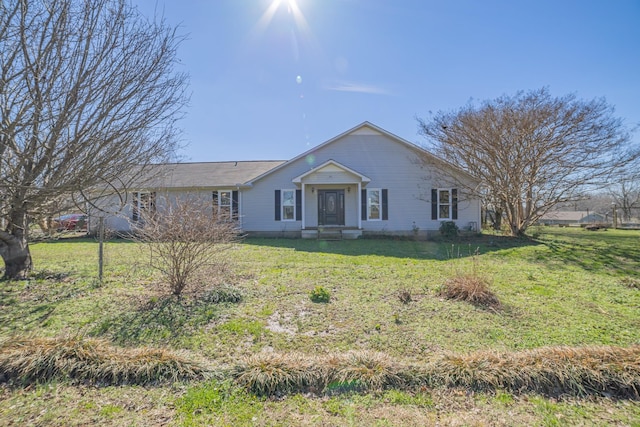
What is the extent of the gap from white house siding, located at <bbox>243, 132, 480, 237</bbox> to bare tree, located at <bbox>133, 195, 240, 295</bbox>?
34.0 ft

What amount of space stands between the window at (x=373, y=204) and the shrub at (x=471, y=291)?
388 inches

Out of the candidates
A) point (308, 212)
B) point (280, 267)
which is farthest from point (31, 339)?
point (308, 212)

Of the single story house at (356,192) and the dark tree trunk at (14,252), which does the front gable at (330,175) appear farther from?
the dark tree trunk at (14,252)

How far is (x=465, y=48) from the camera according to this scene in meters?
9.96

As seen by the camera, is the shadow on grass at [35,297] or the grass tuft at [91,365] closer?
the grass tuft at [91,365]

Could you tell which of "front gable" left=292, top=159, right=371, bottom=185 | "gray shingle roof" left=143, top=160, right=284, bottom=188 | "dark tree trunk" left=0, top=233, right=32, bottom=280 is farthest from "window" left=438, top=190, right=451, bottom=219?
"dark tree trunk" left=0, top=233, right=32, bottom=280

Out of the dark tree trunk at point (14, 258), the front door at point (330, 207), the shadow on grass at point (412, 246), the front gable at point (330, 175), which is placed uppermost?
the front gable at point (330, 175)

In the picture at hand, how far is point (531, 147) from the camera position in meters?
13.6

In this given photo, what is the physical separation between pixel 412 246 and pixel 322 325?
8947 millimetres

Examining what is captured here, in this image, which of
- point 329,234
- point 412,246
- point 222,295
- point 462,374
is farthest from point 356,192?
point 462,374

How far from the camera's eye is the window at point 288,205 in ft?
52.5

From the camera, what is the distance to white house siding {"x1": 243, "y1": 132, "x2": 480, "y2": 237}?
15.5 metres

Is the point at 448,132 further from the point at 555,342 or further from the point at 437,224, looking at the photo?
the point at 555,342

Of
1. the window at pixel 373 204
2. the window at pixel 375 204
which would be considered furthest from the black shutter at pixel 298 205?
the window at pixel 373 204
